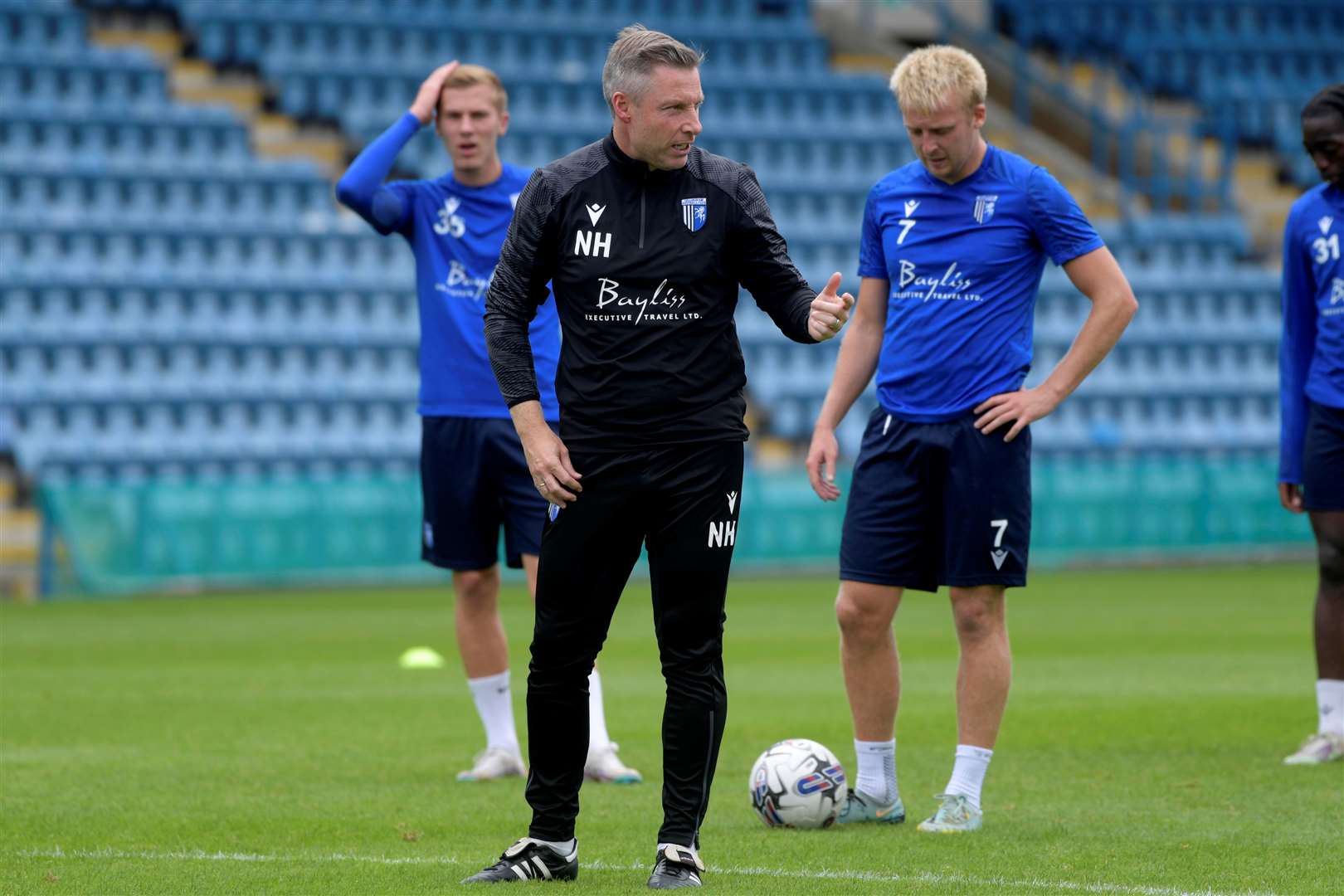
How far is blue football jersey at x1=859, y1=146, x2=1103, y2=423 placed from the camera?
561 cm

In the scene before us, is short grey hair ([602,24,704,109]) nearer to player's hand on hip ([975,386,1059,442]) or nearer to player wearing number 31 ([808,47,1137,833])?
player wearing number 31 ([808,47,1137,833])

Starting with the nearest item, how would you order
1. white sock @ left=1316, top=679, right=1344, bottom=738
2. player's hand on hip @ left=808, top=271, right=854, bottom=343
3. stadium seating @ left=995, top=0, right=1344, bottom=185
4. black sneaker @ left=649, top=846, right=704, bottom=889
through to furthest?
1. player's hand on hip @ left=808, top=271, right=854, bottom=343
2. black sneaker @ left=649, top=846, right=704, bottom=889
3. white sock @ left=1316, top=679, right=1344, bottom=738
4. stadium seating @ left=995, top=0, right=1344, bottom=185

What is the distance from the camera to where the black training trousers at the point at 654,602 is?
473 centimetres

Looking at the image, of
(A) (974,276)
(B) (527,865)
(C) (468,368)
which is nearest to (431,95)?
(C) (468,368)

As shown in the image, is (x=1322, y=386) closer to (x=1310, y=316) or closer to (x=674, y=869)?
(x=1310, y=316)

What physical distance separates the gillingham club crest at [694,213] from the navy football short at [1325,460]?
127 inches

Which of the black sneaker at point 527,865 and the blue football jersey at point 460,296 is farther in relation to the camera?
the blue football jersey at point 460,296

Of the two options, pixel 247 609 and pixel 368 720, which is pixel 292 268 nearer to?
pixel 247 609

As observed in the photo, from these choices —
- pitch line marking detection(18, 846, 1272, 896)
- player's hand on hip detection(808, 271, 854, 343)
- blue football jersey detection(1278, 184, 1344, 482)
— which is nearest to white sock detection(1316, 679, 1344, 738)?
blue football jersey detection(1278, 184, 1344, 482)

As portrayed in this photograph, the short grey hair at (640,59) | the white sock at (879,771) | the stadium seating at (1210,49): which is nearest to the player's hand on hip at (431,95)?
the short grey hair at (640,59)

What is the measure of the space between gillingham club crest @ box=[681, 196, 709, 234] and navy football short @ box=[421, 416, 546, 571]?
2201 millimetres

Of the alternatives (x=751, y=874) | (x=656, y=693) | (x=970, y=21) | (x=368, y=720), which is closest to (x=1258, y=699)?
(x=656, y=693)

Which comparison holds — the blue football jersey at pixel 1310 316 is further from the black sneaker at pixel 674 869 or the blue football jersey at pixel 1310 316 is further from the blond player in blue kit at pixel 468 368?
the black sneaker at pixel 674 869

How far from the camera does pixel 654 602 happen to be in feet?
15.5
